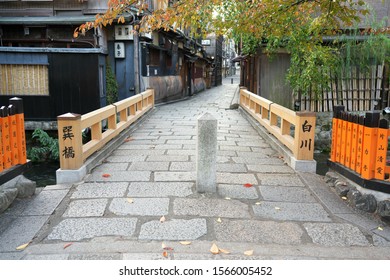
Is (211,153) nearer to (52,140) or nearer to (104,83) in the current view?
(52,140)

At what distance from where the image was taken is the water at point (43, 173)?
1081cm

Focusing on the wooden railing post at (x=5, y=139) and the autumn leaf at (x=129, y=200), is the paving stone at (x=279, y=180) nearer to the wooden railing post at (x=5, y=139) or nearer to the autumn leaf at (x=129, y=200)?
the autumn leaf at (x=129, y=200)

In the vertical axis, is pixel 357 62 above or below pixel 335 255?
above

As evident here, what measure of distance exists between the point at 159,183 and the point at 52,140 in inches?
323

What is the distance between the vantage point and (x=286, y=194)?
5.75 meters

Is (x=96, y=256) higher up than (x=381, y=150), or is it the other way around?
(x=381, y=150)

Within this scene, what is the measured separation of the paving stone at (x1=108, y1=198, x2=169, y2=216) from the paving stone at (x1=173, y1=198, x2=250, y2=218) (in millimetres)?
187

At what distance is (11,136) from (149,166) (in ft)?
9.03

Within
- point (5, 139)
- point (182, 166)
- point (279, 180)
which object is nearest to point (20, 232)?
point (5, 139)

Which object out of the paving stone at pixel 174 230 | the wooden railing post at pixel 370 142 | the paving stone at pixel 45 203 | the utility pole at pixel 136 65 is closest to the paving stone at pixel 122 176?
the paving stone at pixel 45 203

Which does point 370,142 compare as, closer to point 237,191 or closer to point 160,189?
point 237,191

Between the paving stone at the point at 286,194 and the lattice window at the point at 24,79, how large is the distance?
10154 millimetres

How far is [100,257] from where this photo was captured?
377cm
